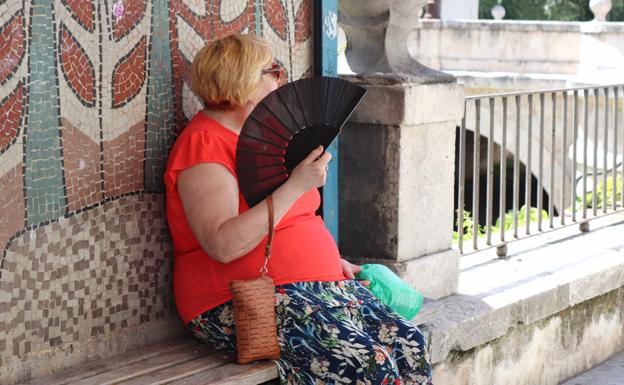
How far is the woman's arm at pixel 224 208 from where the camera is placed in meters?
3.96

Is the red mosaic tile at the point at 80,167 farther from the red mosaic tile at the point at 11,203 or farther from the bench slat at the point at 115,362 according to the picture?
the bench slat at the point at 115,362

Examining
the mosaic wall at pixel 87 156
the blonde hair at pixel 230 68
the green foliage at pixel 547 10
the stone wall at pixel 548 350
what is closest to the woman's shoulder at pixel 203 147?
the blonde hair at pixel 230 68

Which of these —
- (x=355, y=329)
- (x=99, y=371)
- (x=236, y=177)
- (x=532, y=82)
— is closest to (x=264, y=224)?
(x=236, y=177)

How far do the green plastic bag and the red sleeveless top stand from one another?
0.27m

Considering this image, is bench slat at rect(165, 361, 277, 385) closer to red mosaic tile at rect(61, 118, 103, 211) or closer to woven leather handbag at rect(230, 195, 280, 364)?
woven leather handbag at rect(230, 195, 280, 364)

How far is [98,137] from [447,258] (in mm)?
1987

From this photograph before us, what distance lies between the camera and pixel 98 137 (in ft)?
13.4

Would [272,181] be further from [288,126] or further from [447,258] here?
[447,258]

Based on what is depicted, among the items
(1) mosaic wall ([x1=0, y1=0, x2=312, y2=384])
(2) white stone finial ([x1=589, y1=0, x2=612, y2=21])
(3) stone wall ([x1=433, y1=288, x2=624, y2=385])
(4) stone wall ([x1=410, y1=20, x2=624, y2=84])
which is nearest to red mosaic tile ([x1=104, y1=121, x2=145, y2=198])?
(1) mosaic wall ([x1=0, y1=0, x2=312, y2=384])

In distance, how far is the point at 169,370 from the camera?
411cm

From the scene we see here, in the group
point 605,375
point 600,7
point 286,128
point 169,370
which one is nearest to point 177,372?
point 169,370

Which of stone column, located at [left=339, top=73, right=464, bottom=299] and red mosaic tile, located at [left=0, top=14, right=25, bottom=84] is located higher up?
red mosaic tile, located at [left=0, top=14, right=25, bottom=84]

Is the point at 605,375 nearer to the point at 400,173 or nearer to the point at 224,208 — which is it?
the point at 400,173

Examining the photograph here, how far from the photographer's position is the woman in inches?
157
